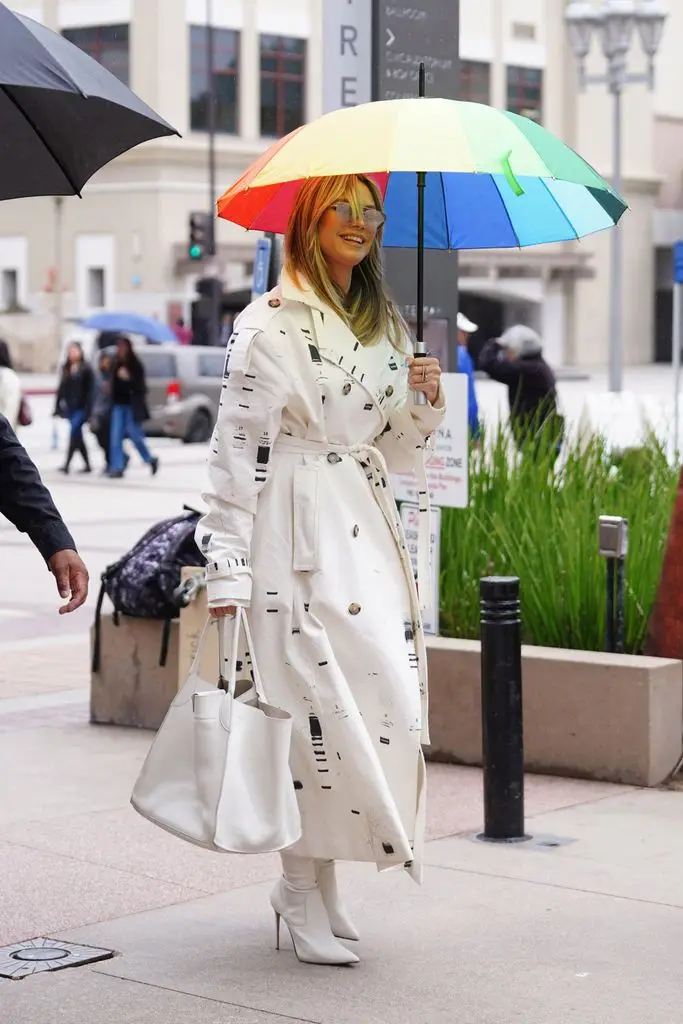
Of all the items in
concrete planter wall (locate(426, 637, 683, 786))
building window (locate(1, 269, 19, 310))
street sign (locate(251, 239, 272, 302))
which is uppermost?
building window (locate(1, 269, 19, 310))

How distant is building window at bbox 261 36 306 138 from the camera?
6688 cm

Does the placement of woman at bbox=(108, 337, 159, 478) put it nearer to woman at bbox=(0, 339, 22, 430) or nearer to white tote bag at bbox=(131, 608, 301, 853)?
woman at bbox=(0, 339, 22, 430)

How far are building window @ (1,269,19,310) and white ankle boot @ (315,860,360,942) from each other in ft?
212

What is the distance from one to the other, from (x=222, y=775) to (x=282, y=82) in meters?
65.1

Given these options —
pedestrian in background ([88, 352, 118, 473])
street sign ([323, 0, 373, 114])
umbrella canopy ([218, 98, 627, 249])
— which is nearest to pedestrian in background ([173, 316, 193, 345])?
pedestrian in background ([88, 352, 118, 473])

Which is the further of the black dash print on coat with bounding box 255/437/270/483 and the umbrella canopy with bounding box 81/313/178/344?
the umbrella canopy with bounding box 81/313/178/344

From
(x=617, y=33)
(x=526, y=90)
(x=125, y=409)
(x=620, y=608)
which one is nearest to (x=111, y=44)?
(x=526, y=90)

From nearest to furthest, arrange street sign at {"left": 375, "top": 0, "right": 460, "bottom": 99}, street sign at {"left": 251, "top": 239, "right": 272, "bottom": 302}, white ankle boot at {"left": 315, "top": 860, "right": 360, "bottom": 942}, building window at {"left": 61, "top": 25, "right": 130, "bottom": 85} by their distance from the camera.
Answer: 1. white ankle boot at {"left": 315, "top": 860, "right": 360, "bottom": 942}
2. street sign at {"left": 375, "top": 0, "right": 460, "bottom": 99}
3. street sign at {"left": 251, "top": 239, "right": 272, "bottom": 302}
4. building window at {"left": 61, "top": 25, "right": 130, "bottom": 85}

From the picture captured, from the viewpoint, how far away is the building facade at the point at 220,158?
2509 inches

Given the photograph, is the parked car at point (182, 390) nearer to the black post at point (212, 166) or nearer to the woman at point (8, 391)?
the woman at point (8, 391)

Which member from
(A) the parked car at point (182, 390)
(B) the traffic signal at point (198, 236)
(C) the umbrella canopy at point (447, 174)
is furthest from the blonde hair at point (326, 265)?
(B) the traffic signal at point (198, 236)

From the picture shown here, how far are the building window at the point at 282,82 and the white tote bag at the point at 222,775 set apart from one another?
63.3 metres

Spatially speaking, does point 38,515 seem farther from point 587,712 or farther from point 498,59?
point 498,59

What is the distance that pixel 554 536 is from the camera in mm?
8297
